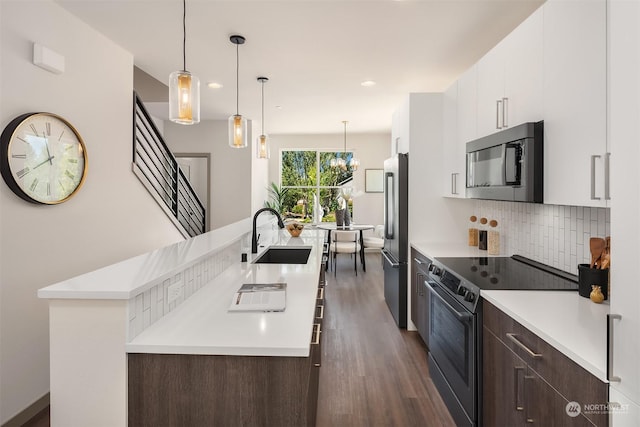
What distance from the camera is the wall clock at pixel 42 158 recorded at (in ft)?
7.10

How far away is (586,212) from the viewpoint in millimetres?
2066

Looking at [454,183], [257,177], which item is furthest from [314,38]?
[257,177]

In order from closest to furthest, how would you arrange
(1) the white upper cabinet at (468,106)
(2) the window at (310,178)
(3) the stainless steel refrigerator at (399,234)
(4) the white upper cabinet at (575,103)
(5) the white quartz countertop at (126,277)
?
1. (5) the white quartz countertop at (126,277)
2. (4) the white upper cabinet at (575,103)
3. (1) the white upper cabinet at (468,106)
4. (3) the stainless steel refrigerator at (399,234)
5. (2) the window at (310,178)

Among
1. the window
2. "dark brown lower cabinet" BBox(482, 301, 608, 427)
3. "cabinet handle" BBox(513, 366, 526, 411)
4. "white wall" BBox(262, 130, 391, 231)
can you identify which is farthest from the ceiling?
the window

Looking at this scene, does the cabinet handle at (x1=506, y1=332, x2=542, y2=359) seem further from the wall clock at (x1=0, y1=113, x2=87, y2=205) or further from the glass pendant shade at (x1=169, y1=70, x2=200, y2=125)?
the wall clock at (x1=0, y1=113, x2=87, y2=205)

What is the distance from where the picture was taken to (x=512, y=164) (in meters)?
2.06

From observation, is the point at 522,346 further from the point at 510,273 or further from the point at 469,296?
the point at 510,273

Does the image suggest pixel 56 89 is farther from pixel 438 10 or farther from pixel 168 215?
pixel 438 10

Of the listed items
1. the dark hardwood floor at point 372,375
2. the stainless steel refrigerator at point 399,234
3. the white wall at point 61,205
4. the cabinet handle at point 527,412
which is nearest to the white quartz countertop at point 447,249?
the stainless steel refrigerator at point 399,234

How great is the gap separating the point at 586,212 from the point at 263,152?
9.53 ft

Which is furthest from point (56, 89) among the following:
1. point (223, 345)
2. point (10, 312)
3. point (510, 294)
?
point (510, 294)

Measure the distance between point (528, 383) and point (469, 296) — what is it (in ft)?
1.88

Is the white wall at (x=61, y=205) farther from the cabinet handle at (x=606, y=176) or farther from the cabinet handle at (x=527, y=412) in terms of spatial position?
the cabinet handle at (x=606, y=176)

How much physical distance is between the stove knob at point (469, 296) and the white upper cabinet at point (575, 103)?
0.60m
